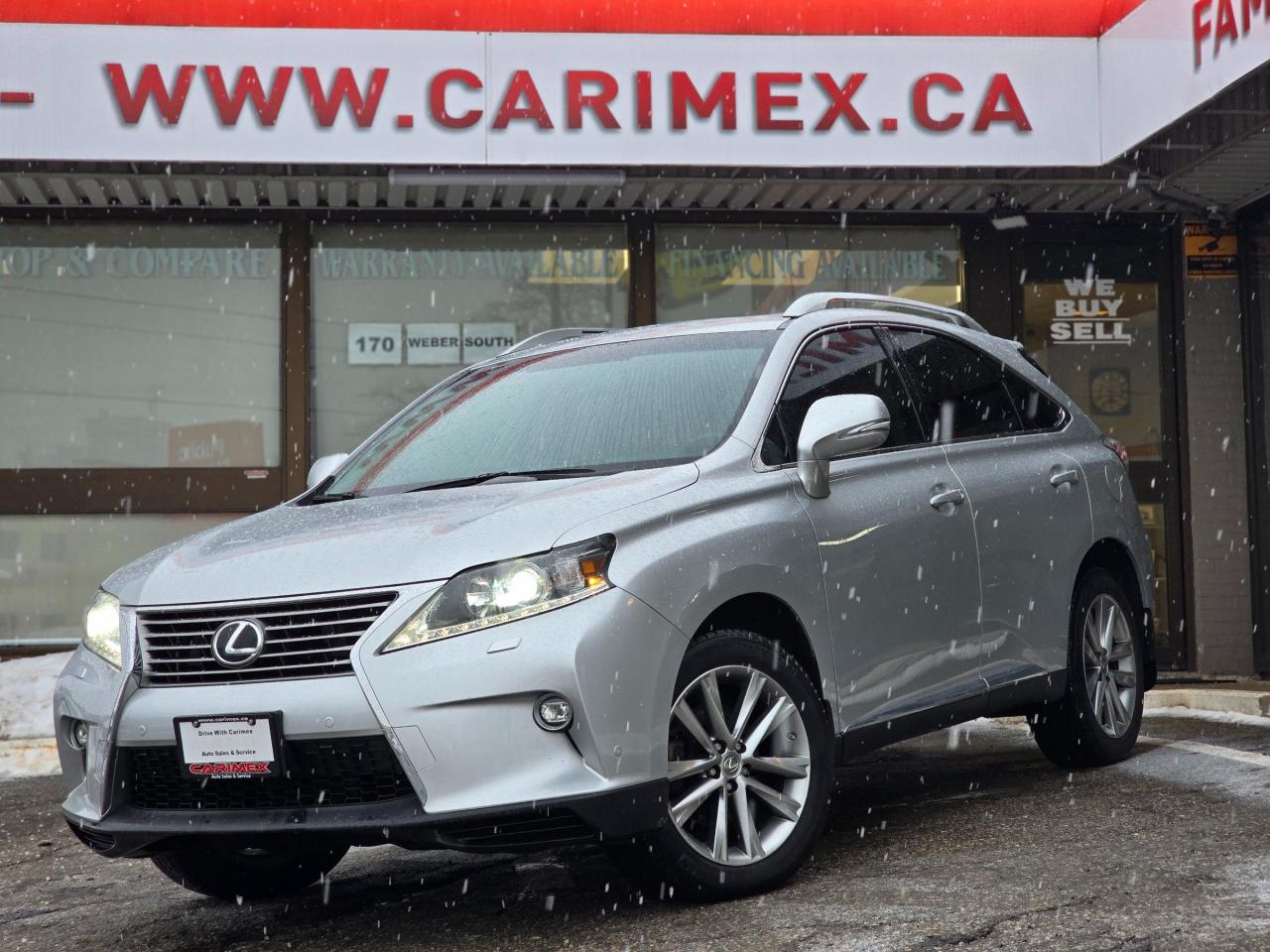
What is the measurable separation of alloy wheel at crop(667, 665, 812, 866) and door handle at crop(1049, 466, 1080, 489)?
207cm

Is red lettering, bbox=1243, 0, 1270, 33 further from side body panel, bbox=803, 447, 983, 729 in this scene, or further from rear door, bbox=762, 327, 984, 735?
side body panel, bbox=803, 447, 983, 729

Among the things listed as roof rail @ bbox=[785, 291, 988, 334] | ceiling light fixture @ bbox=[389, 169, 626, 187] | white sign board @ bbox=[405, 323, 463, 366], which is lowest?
roof rail @ bbox=[785, 291, 988, 334]

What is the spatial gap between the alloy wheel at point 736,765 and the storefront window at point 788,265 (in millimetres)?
7047

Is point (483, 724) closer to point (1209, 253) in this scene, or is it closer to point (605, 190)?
point (605, 190)

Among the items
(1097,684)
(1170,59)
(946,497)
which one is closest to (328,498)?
(946,497)

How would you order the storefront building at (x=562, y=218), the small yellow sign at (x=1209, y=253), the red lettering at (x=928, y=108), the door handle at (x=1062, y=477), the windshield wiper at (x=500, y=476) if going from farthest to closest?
the small yellow sign at (x=1209, y=253) → the red lettering at (x=928, y=108) → the storefront building at (x=562, y=218) → the door handle at (x=1062, y=477) → the windshield wiper at (x=500, y=476)

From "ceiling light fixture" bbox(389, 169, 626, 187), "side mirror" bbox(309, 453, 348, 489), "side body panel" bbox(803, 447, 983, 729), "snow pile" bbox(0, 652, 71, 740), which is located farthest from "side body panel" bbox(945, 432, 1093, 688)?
"snow pile" bbox(0, 652, 71, 740)

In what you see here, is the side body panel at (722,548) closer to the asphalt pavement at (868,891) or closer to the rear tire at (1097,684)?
the asphalt pavement at (868,891)

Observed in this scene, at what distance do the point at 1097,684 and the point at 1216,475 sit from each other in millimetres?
5831

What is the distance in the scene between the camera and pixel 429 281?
11148 millimetres

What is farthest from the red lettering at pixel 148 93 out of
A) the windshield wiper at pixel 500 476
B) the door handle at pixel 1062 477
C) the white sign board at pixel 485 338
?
the door handle at pixel 1062 477

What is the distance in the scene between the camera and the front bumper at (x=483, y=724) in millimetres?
3799

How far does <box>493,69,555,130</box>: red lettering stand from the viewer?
964 cm

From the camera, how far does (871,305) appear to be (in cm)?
577
